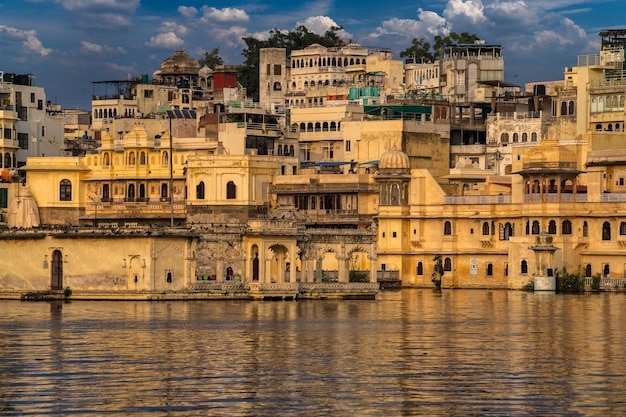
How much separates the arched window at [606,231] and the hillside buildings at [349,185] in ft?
0.15

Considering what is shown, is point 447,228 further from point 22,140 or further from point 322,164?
point 22,140

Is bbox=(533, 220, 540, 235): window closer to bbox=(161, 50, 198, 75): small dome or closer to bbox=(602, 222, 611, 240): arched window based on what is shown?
bbox=(602, 222, 611, 240): arched window

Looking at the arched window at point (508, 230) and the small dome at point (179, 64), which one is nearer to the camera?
the arched window at point (508, 230)

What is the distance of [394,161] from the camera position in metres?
86.8

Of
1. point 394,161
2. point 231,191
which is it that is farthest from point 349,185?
point 231,191

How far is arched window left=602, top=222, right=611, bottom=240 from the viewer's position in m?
81.8

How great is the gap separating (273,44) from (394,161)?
49.5 m

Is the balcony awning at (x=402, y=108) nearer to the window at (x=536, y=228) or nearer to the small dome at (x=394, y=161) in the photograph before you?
the small dome at (x=394, y=161)

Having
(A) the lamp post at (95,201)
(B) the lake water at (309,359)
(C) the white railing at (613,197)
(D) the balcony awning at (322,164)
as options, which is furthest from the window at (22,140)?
(C) the white railing at (613,197)

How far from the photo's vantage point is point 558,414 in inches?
1470

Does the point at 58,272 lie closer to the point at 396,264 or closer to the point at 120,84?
the point at 396,264

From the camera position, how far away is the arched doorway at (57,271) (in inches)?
2817

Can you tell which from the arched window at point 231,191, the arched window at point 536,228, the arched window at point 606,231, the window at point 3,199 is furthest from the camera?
the window at point 3,199

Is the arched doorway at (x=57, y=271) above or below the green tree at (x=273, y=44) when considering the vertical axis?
Answer: below
